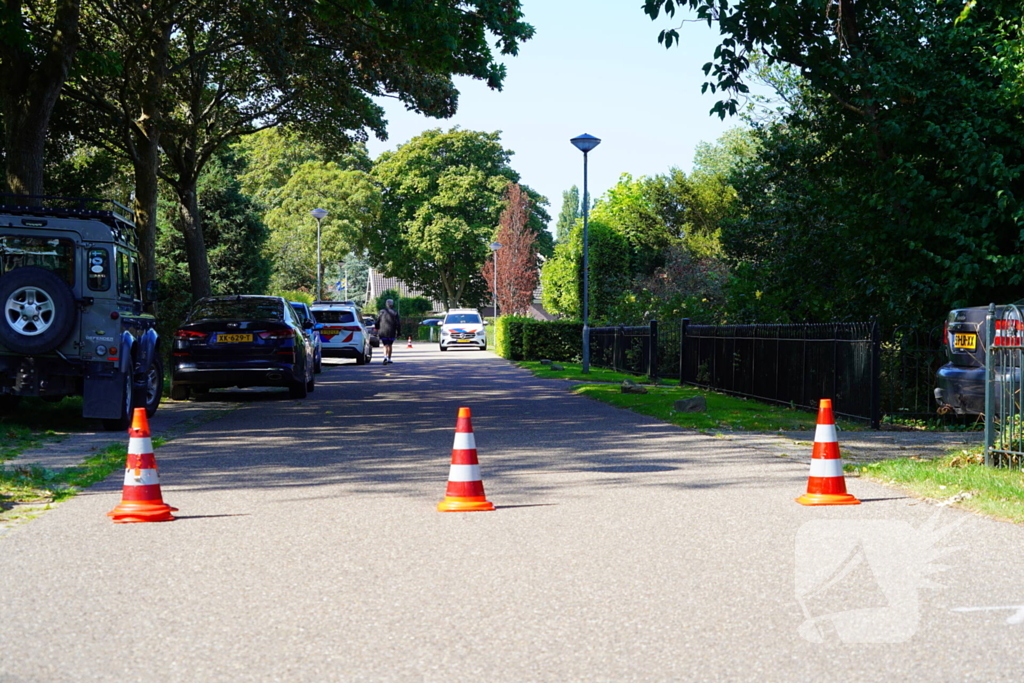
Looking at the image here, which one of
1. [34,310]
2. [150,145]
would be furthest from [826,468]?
[150,145]

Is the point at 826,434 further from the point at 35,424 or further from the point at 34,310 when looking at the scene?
the point at 35,424

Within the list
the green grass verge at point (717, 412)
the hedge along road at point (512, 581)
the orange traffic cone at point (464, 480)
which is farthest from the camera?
the green grass verge at point (717, 412)

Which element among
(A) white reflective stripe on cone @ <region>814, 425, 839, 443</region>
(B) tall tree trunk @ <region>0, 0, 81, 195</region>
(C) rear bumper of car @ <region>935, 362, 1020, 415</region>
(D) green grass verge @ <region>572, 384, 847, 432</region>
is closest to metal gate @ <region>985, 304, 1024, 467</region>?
(C) rear bumper of car @ <region>935, 362, 1020, 415</region>

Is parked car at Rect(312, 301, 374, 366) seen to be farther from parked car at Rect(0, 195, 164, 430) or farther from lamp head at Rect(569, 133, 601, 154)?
parked car at Rect(0, 195, 164, 430)

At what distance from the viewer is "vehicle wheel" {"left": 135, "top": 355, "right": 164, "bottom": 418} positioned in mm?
14445

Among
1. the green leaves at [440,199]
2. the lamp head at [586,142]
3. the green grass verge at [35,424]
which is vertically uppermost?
the green leaves at [440,199]

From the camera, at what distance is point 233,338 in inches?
717

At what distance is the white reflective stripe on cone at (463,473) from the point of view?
8.02 meters

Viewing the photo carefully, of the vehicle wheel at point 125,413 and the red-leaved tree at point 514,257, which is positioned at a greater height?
the red-leaved tree at point 514,257

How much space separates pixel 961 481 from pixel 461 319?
4551cm

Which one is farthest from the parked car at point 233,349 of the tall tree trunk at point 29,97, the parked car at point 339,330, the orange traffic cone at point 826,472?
the parked car at point 339,330

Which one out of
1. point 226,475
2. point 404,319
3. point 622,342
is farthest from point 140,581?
point 404,319

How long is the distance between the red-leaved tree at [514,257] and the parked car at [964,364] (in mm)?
70396

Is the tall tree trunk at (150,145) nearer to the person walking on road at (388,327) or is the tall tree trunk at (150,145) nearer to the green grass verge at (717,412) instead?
the green grass verge at (717,412)
